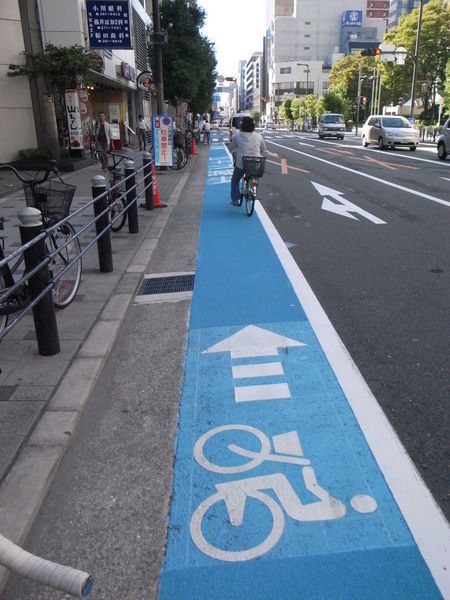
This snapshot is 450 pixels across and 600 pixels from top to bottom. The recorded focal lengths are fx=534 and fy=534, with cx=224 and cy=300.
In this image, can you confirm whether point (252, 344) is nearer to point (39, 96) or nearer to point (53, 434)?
point (53, 434)

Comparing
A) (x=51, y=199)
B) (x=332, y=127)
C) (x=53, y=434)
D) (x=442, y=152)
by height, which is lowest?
(x=53, y=434)

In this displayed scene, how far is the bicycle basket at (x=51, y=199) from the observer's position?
209 inches

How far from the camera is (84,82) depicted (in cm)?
2052

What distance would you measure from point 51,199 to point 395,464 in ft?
13.3

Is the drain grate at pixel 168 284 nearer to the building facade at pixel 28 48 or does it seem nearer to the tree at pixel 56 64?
the tree at pixel 56 64

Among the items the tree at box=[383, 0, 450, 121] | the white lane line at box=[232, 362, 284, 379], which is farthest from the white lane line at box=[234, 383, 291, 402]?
the tree at box=[383, 0, 450, 121]

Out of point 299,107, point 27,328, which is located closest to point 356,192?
point 27,328

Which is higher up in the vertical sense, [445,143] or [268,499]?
[445,143]

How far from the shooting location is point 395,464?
9.77 feet

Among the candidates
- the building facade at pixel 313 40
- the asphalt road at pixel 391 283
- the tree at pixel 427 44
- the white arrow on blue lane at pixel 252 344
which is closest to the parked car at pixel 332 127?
the tree at pixel 427 44

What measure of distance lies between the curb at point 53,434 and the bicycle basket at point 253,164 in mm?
5805

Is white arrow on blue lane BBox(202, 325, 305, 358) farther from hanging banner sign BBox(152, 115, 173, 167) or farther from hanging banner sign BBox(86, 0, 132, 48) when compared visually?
hanging banner sign BBox(86, 0, 132, 48)

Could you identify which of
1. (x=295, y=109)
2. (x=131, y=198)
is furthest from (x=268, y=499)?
(x=295, y=109)

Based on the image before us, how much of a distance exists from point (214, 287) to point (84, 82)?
17224 millimetres
